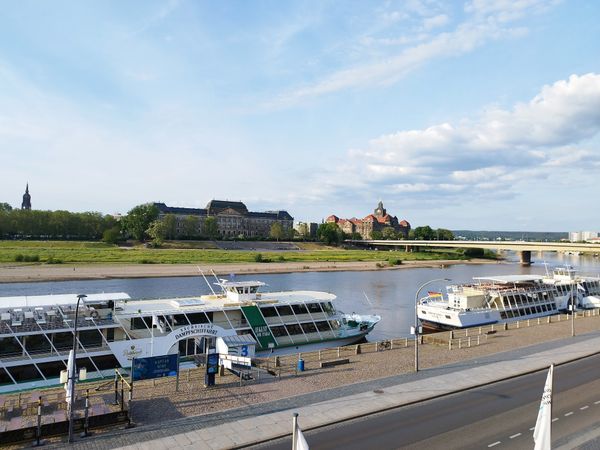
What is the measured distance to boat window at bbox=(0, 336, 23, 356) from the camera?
28016 millimetres

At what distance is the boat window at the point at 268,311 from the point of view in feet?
130

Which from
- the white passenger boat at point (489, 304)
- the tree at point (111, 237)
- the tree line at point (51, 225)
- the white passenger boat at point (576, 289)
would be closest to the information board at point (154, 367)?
the white passenger boat at point (489, 304)

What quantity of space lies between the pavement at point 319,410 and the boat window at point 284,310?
14.6m

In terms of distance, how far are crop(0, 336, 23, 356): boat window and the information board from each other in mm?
9364

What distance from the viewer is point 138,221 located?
18000 cm

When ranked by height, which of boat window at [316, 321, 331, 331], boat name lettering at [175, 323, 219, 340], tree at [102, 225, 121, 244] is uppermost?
tree at [102, 225, 121, 244]

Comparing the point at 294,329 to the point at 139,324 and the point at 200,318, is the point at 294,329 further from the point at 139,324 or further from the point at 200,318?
the point at 139,324

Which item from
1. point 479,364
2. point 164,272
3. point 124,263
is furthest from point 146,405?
point 124,263

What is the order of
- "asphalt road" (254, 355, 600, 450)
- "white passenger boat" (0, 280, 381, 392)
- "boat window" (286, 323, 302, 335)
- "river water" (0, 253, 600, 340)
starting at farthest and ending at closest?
"river water" (0, 253, 600, 340)
"boat window" (286, 323, 302, 335)
"white passenger boat" (0, 280, 381, 392)
"asphalt road" (254, 355, 600, 450)

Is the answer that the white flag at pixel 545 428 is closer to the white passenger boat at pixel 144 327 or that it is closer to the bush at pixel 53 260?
the white passenger boat at pixel 144 327

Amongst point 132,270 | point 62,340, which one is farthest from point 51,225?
point 62,340

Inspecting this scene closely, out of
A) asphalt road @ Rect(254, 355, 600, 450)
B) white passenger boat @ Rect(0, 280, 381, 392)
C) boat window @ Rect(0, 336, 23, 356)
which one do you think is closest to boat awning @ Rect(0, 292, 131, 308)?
white passenger boat @ Rect(0, 280, 381, 392)

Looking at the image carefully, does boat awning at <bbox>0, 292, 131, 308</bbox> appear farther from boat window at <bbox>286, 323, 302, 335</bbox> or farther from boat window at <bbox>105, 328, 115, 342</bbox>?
boat window at <bbox>286, 323, 302, 335</bbox>

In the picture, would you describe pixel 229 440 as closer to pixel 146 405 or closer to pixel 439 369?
pixel 146 405
